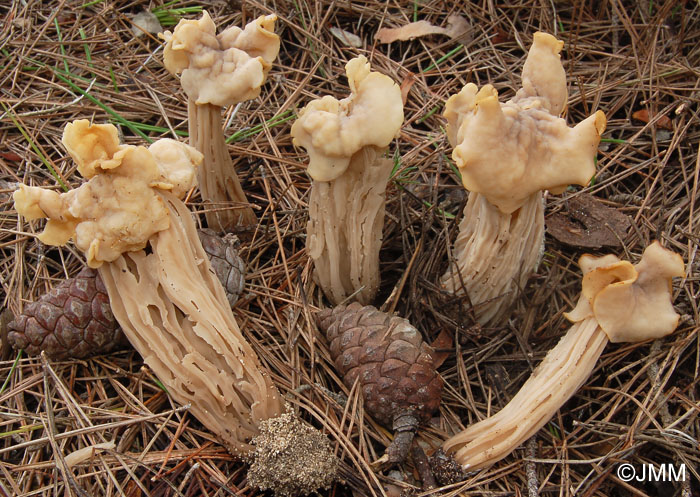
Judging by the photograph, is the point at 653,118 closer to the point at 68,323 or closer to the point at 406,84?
the point at 406,84

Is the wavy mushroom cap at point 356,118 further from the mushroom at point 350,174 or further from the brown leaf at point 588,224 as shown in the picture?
the brown leaf at point 588,224

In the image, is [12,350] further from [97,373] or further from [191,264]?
[191,264]

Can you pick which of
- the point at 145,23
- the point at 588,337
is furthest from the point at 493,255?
the point at 145,23

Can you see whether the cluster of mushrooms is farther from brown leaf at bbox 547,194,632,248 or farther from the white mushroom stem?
brown leaf at bbox 547,194,632,248

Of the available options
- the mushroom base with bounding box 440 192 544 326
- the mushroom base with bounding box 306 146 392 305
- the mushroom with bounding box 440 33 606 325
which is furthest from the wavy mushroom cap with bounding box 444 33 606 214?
the mushroom base with bounding box 306 146 392 305

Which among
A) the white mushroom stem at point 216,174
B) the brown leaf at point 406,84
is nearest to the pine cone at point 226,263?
the white mushroom stem at point 216,174

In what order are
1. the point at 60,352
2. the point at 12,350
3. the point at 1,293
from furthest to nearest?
the point at 1,293, the point at 12,350, the point at 60,352

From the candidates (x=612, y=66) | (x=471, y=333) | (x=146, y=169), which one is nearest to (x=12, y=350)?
(x=146, y=169)
